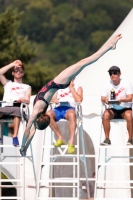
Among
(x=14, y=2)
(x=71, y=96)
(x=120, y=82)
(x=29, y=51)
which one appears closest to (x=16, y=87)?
(x=71, y=96)

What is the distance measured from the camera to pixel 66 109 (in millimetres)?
12914

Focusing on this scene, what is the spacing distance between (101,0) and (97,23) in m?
5.03

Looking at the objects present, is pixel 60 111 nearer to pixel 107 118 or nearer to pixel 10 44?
pixel 107 118

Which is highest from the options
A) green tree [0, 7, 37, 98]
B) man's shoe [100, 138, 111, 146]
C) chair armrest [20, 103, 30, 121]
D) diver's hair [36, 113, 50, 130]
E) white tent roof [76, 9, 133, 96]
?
green tree [0, 7, 37, 98]

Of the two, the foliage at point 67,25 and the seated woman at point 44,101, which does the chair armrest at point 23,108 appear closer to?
the seated woman at point 44,101

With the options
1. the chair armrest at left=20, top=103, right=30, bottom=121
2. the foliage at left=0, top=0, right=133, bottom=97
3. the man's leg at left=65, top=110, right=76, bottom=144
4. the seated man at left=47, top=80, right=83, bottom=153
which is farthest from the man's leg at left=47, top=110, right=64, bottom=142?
the foliage at left=0, top=0, right=133, bottom=97

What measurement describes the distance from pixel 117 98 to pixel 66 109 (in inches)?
33.7

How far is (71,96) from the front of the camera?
1323cm

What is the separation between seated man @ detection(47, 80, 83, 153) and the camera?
41.5 ft

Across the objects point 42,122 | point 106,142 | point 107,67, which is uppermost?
point 107,67

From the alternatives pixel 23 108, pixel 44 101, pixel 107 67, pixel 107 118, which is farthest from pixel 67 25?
pixel 44 101

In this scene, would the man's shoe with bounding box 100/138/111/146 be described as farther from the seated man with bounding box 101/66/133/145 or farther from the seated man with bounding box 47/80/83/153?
the seated man with bounding box 47/80/83/153

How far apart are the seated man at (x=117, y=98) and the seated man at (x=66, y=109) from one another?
1.59 feet

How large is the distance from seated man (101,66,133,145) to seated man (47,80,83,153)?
48cm
